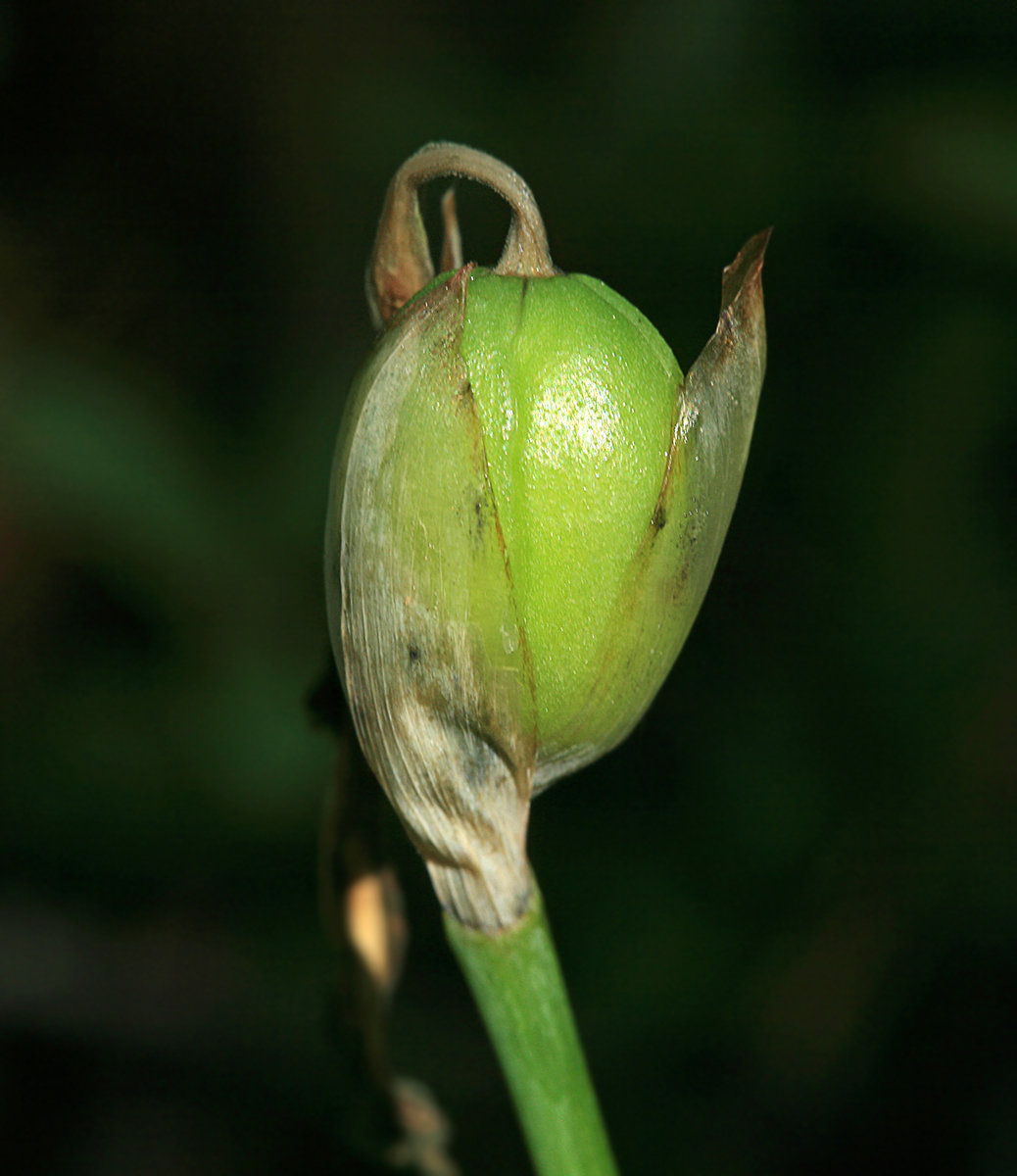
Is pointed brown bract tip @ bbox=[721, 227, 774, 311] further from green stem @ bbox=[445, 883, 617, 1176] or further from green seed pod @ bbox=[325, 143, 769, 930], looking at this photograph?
green stem @ bbox=[445, 883, 617, 1176]

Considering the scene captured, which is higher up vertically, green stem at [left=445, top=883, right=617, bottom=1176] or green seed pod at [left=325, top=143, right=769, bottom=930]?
green seed pod at [left=325, top=143, right=769, bottom=930]

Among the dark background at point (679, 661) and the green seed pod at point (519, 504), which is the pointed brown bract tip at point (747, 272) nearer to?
the green seed pod at point (519, 504)

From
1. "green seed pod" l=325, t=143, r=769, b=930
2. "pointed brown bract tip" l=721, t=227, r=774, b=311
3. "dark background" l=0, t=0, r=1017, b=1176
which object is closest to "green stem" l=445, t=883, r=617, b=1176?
"green seed pod" l=325, t=143, r=769, b=930

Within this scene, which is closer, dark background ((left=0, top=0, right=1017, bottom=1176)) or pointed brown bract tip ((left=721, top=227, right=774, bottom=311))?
pointed brown bract tip ((left=721, top=227, right=774, bottom=311))

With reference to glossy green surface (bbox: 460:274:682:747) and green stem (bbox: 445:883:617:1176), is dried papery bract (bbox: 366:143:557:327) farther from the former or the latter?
green stem (bbox: 445:883:617:1176)

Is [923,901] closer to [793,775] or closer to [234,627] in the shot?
[793,775]

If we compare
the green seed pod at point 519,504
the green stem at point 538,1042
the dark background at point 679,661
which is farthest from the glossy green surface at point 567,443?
the dark background at point 679,661
